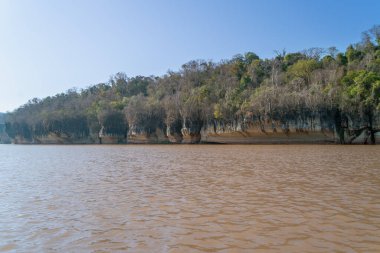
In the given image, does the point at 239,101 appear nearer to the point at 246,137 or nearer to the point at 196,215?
the point at 246,137

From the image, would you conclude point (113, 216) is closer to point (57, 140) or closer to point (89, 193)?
point (89, 193)

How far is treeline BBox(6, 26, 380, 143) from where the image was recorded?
133 feet

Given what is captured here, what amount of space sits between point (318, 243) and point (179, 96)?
5420 cm

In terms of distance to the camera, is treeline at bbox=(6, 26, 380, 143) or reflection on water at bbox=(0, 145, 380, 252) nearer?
reflection on water at bbox=(0, 145, 380, 252)

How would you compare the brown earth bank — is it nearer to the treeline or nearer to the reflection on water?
the treeline

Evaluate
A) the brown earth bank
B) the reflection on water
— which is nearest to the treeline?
the brown earth bank

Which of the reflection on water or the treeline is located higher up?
the treeline

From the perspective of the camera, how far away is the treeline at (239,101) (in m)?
40.6

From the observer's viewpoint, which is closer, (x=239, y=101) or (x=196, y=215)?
(x=196, y=215)

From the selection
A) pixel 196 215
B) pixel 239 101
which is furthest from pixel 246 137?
pixel 196 215

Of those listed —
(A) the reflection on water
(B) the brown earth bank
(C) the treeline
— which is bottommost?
(A) the reflection on water

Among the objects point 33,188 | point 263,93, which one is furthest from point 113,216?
point 263,93

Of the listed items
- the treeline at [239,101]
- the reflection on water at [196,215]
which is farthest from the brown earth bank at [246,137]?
the reflection on water at [196,215]

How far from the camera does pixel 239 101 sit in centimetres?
4841
